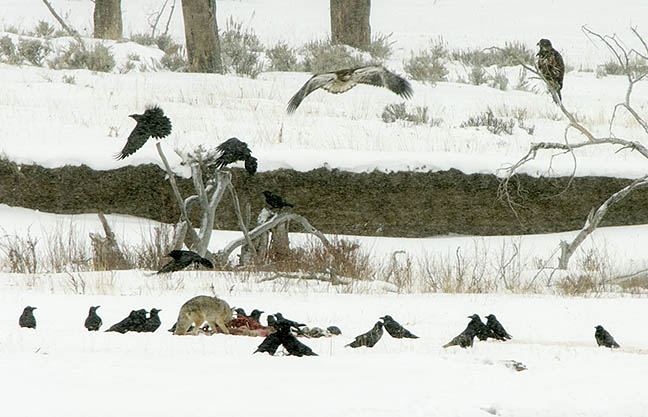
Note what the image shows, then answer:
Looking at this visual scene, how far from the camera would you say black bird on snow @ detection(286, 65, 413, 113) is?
328 inches

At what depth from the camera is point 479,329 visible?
5129 millimetres

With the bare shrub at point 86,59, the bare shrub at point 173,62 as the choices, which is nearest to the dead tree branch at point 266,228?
the bare shrub at point 86,59

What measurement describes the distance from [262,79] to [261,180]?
21.8 feet

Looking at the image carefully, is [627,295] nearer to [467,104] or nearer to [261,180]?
[261,180]

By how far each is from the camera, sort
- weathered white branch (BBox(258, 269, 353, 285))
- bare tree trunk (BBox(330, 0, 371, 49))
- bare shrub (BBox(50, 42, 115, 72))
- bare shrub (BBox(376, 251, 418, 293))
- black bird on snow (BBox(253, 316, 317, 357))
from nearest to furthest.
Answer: black bird on snow (BBox(253, 316, 317, 357)), weathered white branch (BBox(258, 269, 353, 285)), bare shrub (BBox(376, 251, 418, 293)), bare shrub (BBox(50, 42, 115, 72)), bare tree trunk (BBox(330, 0, 371, 49))

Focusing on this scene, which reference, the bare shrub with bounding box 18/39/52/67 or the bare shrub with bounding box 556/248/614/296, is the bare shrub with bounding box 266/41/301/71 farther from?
the bare shrub with bounding box 556/248/614/296

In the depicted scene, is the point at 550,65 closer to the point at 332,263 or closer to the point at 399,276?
the point at 399,276

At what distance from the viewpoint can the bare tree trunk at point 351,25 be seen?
60.3ft

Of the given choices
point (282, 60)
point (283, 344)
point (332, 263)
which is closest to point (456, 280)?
point (332, 263)

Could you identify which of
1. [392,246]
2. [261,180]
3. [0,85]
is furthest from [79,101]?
[392,246]

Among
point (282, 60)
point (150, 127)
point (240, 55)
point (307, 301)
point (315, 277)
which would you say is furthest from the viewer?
point (282, 60)

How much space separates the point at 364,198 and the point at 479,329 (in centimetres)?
496

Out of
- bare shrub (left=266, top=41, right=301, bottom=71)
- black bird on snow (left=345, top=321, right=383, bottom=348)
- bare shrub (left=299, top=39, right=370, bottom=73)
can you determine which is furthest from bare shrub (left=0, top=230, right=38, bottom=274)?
bare shrub (left=266, top=41, right=301, bottom=71)

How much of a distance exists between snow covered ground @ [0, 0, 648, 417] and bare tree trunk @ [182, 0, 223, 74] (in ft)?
3.26
